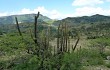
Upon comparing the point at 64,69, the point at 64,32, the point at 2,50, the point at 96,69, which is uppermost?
the point at 64,32

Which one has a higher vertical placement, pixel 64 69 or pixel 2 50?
pixel 2 50

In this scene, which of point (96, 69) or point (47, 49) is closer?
point (47, 49)

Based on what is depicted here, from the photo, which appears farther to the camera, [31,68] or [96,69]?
[96,69]

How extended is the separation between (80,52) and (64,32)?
2266 mm

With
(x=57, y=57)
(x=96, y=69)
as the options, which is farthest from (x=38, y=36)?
(x=96, y=69)

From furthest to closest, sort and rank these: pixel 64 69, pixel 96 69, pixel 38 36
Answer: pixel 96 69
pixel 38 36
pixel 64 69

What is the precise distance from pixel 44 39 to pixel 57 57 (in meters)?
1.92

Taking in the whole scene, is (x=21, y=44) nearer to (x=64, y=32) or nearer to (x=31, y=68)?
(x=31, y=68)

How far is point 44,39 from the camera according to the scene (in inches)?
914

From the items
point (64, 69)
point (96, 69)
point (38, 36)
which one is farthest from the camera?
point (96, 69)

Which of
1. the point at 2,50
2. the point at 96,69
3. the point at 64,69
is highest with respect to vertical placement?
the point at 2,50

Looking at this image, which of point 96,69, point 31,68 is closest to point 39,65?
point 31,68

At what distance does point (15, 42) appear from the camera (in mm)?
23438

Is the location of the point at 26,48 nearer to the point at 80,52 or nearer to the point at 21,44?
the point at 21,44
